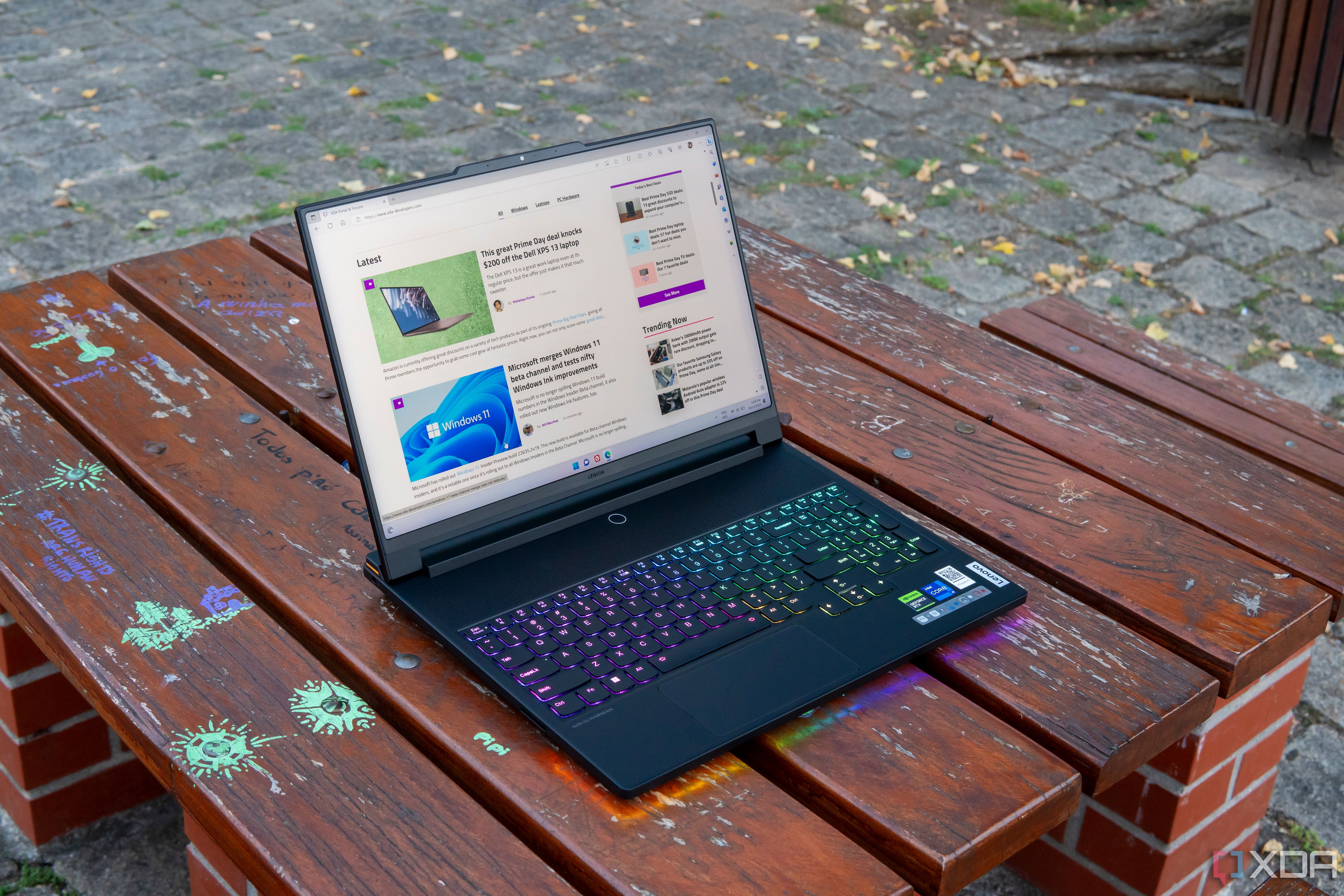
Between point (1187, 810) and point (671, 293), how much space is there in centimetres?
105

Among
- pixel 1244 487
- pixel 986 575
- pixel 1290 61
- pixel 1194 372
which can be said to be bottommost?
pixel 1290 61

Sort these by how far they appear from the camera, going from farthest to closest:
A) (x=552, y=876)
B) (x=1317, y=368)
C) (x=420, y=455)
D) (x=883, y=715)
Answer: (x=1317, y=368) < (x=420, y=455) < (x=883, y=715) < (x=552, y=876)

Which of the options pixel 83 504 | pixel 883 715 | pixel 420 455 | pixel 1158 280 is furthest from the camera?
pixel 1158 280

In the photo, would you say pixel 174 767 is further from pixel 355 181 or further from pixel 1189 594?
pixel 355 181

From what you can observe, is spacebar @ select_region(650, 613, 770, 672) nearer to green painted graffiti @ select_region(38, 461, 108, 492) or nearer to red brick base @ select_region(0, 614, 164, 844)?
green painted graffiti @ select_region(38, 461, 108, 492)

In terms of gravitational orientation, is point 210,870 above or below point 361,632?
below

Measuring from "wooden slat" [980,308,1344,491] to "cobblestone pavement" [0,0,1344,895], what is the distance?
1.41 m

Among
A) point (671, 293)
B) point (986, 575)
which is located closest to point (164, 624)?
point (671, 293)

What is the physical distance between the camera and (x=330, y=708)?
45.2 inches

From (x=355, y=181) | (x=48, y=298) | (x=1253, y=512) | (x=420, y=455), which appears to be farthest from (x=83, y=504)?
(x=355, y=181)

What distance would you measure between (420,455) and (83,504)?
483 millimetres

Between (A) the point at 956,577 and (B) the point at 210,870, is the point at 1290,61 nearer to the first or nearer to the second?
(A) the point at 956,577

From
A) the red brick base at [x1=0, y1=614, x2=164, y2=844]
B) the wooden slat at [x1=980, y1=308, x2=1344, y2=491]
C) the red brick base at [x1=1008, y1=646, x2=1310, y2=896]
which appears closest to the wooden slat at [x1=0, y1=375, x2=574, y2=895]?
the red brick base at [x1=0, y1=614, x2=164, y2=844]

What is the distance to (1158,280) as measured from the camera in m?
3.97
